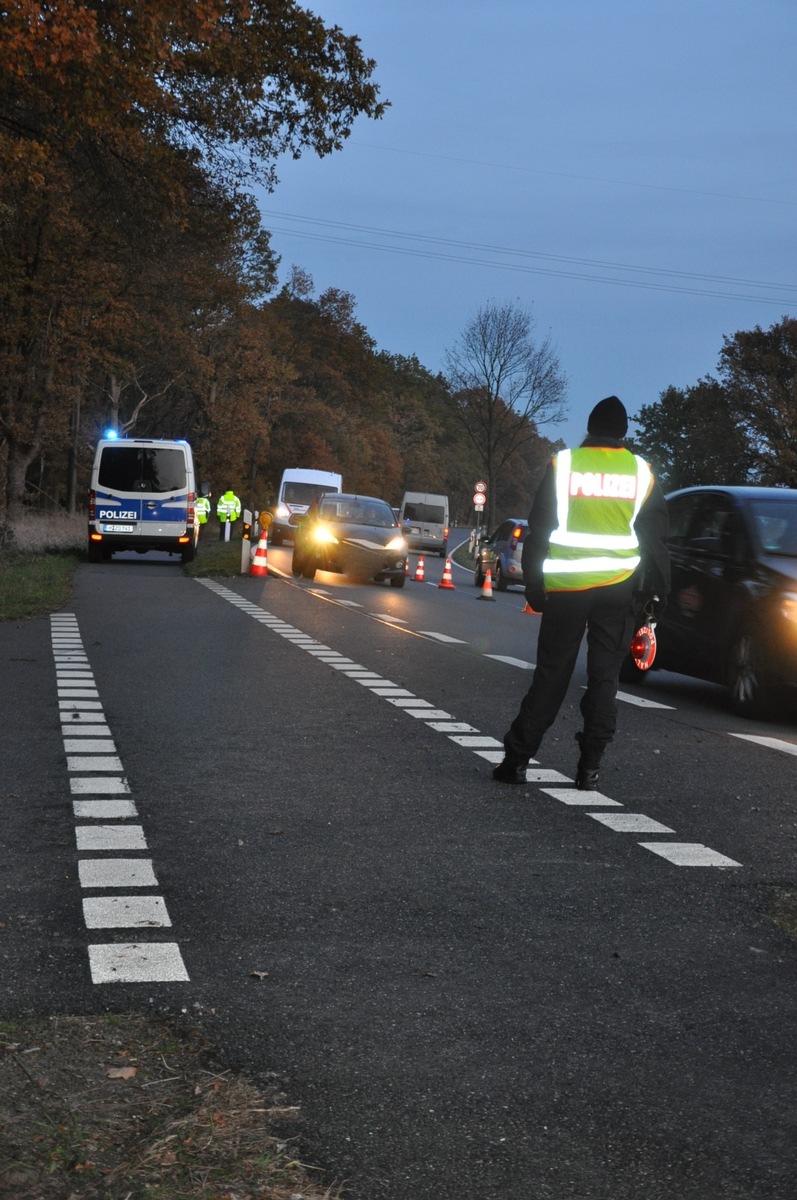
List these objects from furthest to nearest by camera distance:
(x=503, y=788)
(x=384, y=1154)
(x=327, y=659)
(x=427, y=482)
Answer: (x=427, y=482), (x=327, y=659), (x=503, y=788), (x=384, y=1154)

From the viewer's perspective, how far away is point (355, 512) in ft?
102

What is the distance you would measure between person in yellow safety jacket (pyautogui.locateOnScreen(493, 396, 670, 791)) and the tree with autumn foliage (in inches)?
332

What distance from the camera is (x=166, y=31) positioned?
16016mm

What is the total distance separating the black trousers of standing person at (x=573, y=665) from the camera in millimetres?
8148

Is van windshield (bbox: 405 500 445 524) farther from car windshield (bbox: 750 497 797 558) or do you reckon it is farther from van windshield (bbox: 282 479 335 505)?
car windshield (bbox: 750 497 797 558)

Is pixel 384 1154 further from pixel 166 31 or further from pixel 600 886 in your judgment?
pixel 166 31

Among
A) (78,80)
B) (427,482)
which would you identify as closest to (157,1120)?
(78,80)

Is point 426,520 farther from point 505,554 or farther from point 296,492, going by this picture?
point 505,554

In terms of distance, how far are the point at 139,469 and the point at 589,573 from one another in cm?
2613

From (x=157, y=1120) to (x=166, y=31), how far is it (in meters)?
14.2

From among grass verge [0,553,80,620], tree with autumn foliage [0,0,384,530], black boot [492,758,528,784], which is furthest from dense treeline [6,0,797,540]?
black boot [492,758,528,784]

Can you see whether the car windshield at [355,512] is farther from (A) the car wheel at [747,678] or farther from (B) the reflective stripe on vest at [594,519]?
(B) the reflective stripe on vest at [594,519]

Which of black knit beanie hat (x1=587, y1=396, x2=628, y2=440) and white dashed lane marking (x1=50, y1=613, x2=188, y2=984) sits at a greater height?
black knit beanie hat (x1=587, y1=396, x2=628, y2=440)

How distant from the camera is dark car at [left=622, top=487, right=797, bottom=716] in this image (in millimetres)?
11688
